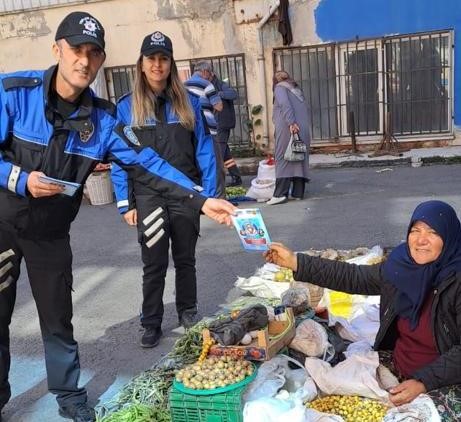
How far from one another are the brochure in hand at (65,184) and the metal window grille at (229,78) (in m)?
9.19

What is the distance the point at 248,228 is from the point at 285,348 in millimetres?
886

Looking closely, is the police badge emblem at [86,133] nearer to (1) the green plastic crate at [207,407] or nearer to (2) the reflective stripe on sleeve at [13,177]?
(2) the reflective stripe on sleeve at [13,177]

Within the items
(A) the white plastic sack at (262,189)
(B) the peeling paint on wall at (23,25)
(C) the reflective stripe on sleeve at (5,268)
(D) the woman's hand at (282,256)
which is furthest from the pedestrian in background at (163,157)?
(B) the peeling paint on wall at (23,25)

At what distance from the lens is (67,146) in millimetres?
2977

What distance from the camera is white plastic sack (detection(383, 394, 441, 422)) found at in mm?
2662

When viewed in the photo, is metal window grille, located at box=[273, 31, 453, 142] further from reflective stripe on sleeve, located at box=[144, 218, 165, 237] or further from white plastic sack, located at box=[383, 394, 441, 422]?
white plastic sack, located at box=[383, 394, 441, 422]

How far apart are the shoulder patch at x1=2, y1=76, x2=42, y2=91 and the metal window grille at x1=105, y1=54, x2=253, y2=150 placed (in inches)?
354

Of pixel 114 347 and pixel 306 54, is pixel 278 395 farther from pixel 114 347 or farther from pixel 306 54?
pixel 306 54

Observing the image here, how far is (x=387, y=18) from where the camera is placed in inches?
423

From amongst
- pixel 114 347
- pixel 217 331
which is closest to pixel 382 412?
pixel 217 331

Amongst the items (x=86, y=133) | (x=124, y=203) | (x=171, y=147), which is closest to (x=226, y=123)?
(x=124, y=203)

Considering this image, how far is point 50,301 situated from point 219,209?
108 centimetres

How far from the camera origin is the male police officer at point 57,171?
283 cm

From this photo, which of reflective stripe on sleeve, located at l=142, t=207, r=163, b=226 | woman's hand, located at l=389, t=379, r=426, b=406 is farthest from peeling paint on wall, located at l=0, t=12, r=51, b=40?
woman's hand, located at l=389, t=379, r=426, b=406
